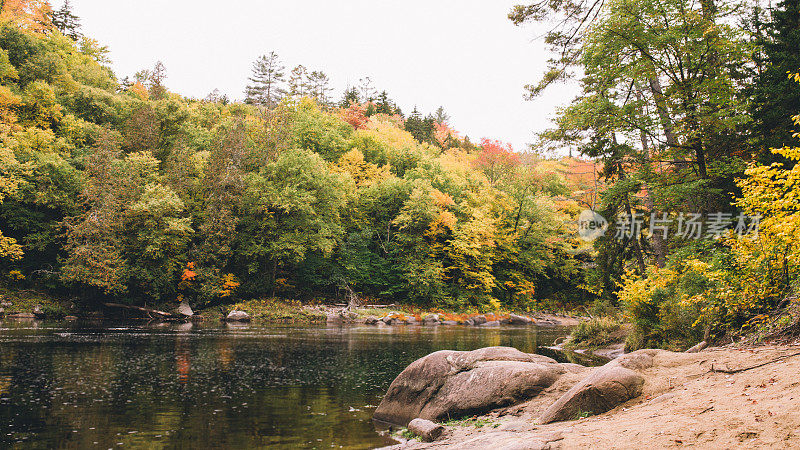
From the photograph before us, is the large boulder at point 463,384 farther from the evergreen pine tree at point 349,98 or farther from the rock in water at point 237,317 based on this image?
the evergreen pine tree at point 349,98

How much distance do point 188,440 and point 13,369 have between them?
29.8 ft

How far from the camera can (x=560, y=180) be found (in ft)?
182

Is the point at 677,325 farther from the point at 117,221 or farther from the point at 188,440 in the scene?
the point at 117,221

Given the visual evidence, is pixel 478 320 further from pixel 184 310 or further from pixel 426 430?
pixel 426 430

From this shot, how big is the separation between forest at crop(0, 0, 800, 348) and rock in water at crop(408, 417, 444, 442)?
641 cm

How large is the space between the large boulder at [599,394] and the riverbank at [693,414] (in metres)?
0.15

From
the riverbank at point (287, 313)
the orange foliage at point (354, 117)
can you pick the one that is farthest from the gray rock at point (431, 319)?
the orange foliage at point (354, 117)

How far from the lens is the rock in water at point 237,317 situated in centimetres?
3556

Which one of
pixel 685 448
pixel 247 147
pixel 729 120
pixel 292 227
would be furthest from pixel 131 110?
pixel 685 448

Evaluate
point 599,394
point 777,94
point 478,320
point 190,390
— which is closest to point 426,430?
point 599,394

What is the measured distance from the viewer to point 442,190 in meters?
50.3

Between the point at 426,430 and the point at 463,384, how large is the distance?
2225 millimetres

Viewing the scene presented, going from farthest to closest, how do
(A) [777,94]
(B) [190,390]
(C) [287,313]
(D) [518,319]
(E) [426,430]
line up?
(D) [518,319]
(C) [287,313]
(A) [777,94]
(B) [190,390]
(E) [426,430]

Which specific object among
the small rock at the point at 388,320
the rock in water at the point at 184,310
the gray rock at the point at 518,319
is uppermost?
the rock in water at the point at 184,310
